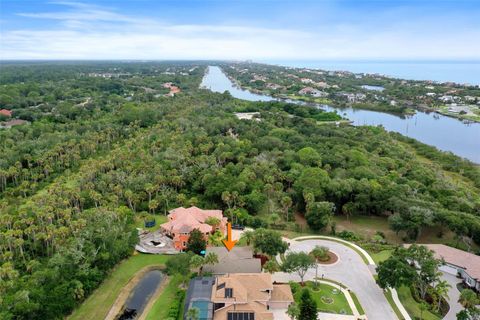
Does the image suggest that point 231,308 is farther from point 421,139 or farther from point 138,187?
point 421,139

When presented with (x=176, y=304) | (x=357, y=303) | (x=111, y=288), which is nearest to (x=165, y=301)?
(x=176, y=304)

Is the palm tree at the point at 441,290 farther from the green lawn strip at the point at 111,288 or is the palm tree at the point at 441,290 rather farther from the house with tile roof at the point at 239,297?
the green lawn strip at the point at 111,288

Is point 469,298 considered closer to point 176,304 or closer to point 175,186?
point 176,304

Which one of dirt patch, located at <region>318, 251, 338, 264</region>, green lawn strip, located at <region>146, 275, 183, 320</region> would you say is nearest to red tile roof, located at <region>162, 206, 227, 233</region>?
green lawn strip, located at <region>146, 275, 183, 320</region>

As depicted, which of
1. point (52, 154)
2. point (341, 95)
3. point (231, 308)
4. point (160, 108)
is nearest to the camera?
point (231, 308)

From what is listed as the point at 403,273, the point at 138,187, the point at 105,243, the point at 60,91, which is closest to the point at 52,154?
the point at 138,187

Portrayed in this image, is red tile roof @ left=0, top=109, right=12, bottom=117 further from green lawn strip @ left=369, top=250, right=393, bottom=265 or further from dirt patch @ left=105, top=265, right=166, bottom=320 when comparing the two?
green lawn strip @ left=369, top=250, right=393, bottom=265

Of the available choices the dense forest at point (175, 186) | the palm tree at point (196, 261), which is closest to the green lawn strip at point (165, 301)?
the palm tree at point (196, 261)
